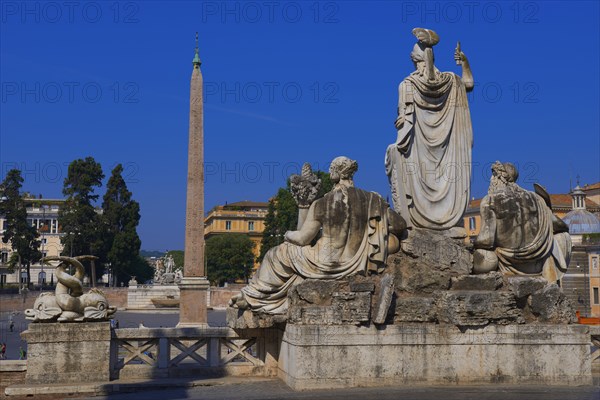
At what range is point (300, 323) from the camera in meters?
10.3

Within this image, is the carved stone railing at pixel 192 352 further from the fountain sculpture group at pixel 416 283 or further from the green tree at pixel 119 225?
the green tree at pixel 119 225

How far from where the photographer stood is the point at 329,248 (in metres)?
10.7

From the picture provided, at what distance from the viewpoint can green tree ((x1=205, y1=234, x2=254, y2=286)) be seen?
100188 mm

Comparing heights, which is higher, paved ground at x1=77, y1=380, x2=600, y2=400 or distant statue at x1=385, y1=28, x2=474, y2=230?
distant statue at x1=385, y1=28, x2=474, y2=230

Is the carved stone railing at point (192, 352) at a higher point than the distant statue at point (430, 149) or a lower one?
lower

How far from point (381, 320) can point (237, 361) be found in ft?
9.38

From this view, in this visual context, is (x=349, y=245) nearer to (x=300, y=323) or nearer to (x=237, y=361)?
(x=300, y=323)

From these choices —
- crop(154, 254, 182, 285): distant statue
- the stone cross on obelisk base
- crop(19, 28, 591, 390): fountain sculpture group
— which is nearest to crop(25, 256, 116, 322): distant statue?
crop(19, 28, 591, 390): fountain sculpture group

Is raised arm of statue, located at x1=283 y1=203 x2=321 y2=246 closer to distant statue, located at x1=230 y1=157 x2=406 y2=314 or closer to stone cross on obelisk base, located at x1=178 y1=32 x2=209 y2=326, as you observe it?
distant statue, located at x1=230 y1=157 x2=406 y2=314

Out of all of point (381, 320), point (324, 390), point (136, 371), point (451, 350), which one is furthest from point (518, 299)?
point (136, 371)

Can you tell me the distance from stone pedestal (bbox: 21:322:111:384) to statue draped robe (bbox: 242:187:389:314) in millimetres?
2074

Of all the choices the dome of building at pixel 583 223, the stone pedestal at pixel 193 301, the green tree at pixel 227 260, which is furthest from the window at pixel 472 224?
the stone pedestal at pixel 193 301

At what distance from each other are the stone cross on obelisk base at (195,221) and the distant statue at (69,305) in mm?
20725

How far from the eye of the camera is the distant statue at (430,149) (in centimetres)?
1143
